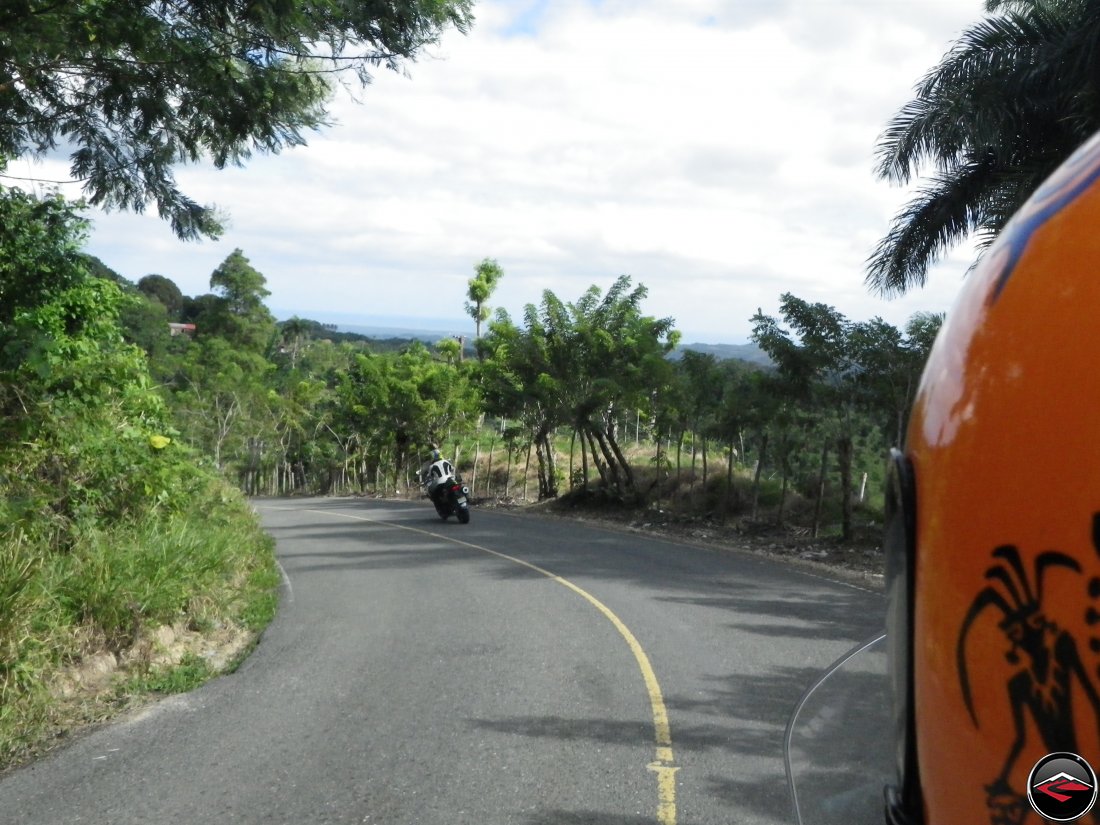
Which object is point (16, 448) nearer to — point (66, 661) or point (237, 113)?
point (66, 661)

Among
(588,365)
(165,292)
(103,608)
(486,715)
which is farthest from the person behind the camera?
(165,292)

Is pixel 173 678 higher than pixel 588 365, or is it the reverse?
pixel 588 365

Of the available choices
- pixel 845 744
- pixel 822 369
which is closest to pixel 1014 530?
pixel 845 744

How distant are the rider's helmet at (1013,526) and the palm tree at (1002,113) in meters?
13.2

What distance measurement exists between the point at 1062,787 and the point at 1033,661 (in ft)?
0.55

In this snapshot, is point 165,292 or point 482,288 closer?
point 482,288

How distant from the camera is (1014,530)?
142 cm

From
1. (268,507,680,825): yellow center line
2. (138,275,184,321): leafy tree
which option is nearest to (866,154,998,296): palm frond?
(268,507,680,825): yellow center line

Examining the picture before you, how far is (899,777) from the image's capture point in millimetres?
1809

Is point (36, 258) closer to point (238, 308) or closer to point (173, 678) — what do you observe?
point (173, 678)

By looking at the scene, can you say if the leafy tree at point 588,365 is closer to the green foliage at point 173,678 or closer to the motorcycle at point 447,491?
the motorcycle at point 447,491

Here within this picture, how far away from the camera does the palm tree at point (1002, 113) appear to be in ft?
46.0

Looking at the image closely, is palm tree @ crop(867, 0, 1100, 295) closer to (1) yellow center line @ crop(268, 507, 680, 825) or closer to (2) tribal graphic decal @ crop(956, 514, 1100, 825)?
(1) yellow center line @ crop(268, 507, 680, 825)

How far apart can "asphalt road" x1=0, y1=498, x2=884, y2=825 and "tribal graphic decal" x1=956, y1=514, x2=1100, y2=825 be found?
→ 14.5 ft
